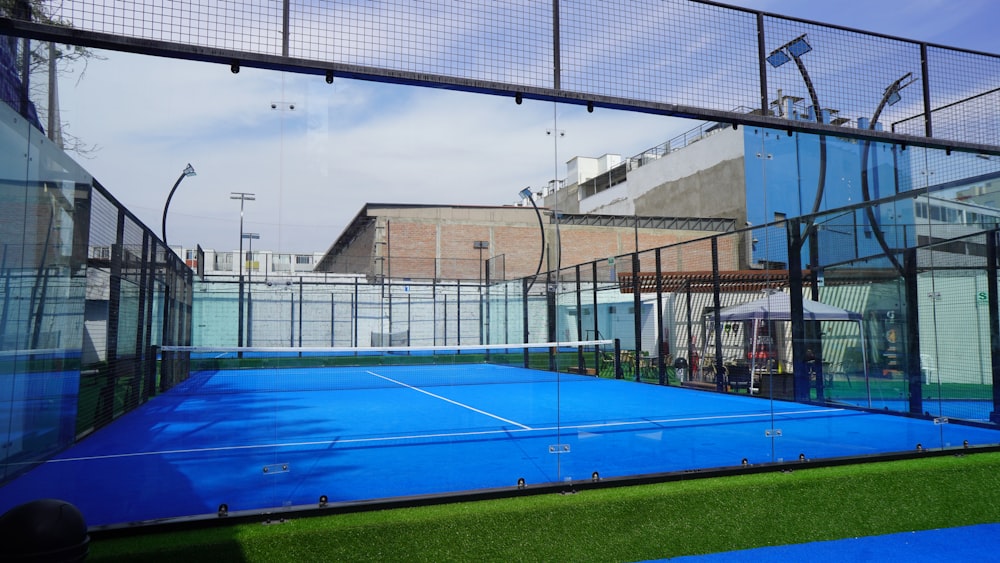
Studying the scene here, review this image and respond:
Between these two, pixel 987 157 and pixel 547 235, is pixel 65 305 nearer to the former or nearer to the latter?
pixel 547 235

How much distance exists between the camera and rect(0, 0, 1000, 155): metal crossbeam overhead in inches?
147

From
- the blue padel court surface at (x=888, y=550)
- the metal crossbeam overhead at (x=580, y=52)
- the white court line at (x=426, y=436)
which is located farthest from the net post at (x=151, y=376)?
the blue padel court surface at (x=888, y=550)

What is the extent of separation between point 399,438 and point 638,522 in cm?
224

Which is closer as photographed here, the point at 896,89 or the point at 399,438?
the point at 399,438

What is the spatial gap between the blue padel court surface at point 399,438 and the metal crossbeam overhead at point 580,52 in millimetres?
1818

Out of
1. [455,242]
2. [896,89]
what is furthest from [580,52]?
[896,89]

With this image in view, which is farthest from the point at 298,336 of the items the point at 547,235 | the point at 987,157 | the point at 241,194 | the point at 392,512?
the point at 987,157

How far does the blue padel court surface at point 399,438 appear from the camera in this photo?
3.66 meters

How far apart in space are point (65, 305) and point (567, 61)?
143 inches

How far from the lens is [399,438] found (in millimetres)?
5391

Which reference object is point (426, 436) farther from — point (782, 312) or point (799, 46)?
point (799, 46)

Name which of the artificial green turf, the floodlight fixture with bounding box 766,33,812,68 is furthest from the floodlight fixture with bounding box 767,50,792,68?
the artificial green turf

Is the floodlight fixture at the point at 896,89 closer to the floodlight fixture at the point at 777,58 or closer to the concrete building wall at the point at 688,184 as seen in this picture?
the floodlight fixture at the point at 777,58

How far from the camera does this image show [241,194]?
3770mm
